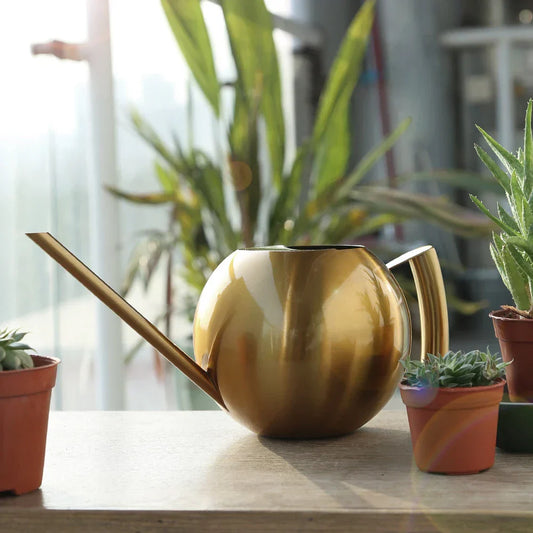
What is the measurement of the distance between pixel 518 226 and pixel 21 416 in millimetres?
383

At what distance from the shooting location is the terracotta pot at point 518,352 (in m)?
0.60

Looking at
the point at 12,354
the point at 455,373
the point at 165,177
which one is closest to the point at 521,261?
the point at 455,373

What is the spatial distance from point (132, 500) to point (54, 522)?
5 cm

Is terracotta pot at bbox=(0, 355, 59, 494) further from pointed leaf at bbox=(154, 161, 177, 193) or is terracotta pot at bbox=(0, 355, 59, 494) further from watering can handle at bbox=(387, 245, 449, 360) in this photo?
pointed leaf at bbox=(154, 161, 177, 193)

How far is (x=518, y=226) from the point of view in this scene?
63cm

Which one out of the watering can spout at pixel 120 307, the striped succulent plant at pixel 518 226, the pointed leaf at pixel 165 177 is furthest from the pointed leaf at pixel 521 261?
the pointed leaf at pixel 165 177

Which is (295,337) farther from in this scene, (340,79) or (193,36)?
(340,79)

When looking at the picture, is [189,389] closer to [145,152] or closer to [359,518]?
[145,152]

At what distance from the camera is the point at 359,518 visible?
19.1 inches

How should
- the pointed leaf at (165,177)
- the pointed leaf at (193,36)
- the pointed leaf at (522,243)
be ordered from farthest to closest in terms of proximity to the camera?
the pointed leaf at (165,177) → the pointed leaf at (193,36) → the pointed leaf at (522,243)

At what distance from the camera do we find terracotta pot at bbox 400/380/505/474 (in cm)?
54

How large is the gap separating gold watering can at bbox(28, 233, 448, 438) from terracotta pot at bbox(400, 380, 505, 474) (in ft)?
0.20

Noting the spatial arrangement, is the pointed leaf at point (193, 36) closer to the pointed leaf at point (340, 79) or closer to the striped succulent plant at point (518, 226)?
the pointed leaf at point (340, 79)

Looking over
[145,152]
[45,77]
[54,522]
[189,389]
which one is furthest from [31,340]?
[54,522]
